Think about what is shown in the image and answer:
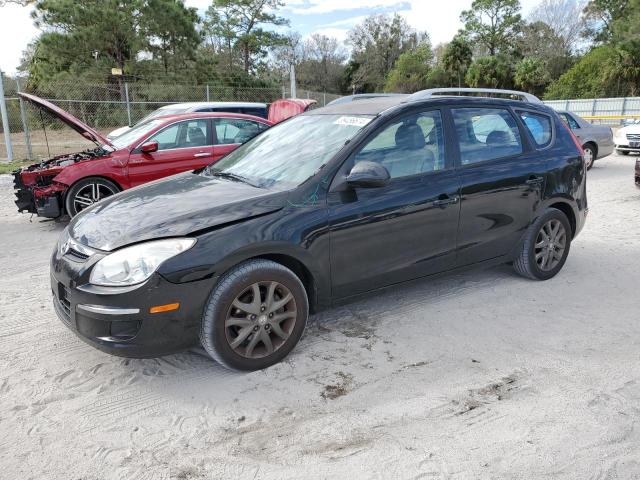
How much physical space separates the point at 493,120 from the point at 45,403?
3.87 meters

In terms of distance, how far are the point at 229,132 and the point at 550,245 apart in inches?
205

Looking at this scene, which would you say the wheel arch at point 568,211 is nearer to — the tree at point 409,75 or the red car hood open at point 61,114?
the red car hood open at point 61,114

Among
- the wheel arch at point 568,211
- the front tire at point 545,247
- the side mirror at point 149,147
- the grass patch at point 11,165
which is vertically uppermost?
the side mirror at point 149,147

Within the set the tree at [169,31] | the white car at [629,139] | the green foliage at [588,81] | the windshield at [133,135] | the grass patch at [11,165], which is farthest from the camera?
the green foliage at [588,81]

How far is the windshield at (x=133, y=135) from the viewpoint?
755cm

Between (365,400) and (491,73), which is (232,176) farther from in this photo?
(491,73)

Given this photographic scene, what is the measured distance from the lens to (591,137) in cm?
1173

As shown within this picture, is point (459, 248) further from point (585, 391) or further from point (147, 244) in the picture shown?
point (147, 244)

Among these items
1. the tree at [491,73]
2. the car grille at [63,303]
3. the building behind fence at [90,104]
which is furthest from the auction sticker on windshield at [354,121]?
the tree at [491,73]

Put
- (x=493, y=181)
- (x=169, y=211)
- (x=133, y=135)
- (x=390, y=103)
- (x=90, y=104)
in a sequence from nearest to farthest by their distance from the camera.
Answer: (x=169, y=211), (x=390, y=103), (x=493, y=181), (x=133, y=135), (x=90, y=104)

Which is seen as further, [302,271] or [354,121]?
[354,121]

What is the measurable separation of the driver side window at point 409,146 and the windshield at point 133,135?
16.1 feet

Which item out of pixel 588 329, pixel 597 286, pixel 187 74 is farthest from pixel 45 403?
pixel 187 74

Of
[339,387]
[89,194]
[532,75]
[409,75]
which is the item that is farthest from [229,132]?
[409,75]
